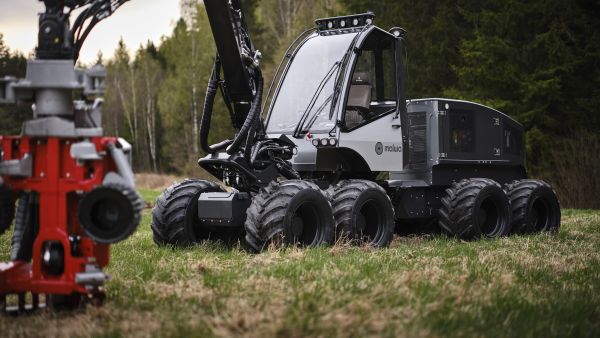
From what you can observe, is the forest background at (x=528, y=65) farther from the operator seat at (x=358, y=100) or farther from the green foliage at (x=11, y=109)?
the green foliage at (x=11, y=109)

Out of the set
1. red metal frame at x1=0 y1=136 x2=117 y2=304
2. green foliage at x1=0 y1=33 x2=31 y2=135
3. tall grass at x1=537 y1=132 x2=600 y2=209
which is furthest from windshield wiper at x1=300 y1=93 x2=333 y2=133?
green foliage at x1=0 y1=33 x2=31 y2=135

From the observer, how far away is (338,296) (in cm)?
581

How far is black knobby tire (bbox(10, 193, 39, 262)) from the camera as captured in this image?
611 cm

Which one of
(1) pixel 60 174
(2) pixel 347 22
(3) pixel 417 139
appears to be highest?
(2) pixel 347 22

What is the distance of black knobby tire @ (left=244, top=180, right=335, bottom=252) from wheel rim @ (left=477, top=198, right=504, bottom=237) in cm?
381

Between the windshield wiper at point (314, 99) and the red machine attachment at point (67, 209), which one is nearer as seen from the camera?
the red machine attachment at point (67, 209)

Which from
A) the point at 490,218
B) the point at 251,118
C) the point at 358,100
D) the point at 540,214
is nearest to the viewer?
the point at 251,118

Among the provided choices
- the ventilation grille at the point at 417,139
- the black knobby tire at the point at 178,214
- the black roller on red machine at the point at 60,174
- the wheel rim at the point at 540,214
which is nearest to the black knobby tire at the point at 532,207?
the wheel rim at the point at 540,214

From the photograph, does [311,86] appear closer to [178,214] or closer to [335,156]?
[335,156]

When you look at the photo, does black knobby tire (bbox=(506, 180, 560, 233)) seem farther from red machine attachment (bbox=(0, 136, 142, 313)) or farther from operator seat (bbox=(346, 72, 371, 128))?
red machine attachment (bbox=(0, 136, 142, 313))

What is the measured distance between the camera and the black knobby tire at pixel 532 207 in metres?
12.6

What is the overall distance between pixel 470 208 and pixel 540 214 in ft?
8.29

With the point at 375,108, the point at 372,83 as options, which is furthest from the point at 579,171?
the point at 375,108

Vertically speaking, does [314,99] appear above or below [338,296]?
above
